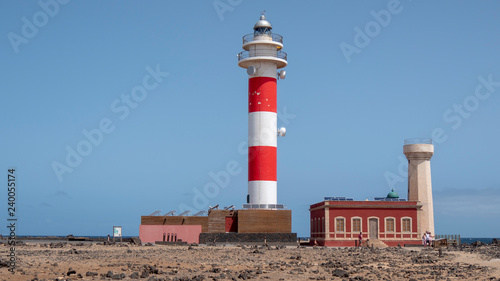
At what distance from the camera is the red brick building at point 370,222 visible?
4934cm

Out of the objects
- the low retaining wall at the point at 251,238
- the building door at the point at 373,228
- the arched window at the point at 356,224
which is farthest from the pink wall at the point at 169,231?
the building door at the point at 373,228

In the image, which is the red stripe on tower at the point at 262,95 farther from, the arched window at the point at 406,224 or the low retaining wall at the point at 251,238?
the arched window at the point at 406,224

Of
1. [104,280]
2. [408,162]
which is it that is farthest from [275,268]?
[408,162]

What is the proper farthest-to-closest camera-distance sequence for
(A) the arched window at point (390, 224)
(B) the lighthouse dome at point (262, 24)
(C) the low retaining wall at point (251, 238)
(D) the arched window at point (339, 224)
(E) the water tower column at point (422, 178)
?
(E) the water tower column at point (422, 178) < (B) the lighthouse dome at point (262, 24) < (A) the arched window at point (390, 224) < (D) the arched window at point (339, 224) < (C) the low retaining wall at point (251, 238)

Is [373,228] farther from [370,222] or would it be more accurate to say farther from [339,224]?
[339,224]

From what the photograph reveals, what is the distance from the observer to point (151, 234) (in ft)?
166

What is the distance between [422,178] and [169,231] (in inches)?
950

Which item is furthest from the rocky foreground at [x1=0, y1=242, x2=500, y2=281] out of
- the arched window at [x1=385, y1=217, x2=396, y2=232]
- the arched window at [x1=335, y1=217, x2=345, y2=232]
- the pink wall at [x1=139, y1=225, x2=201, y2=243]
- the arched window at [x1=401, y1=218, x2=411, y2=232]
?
the arched window at [x1=401, y1=218, x2=411, y2=232]

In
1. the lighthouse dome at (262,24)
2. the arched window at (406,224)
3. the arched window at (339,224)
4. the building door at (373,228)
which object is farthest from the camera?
the lighthouse dome at (262,24)

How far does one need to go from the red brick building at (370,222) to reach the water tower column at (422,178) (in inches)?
303

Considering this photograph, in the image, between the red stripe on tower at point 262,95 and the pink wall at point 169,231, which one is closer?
the pink wall at point 169,231

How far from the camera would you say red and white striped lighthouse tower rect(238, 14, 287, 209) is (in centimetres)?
4912

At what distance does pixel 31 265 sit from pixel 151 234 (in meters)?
25.4

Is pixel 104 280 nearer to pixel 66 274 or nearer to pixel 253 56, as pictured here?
pixel 66 274
